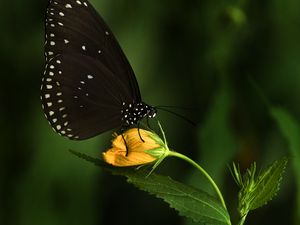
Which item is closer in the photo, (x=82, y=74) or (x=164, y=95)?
(x=82, y=74)

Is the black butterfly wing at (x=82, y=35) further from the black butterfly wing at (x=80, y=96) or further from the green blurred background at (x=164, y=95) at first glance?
the green blurred background at (x=164, y=95)

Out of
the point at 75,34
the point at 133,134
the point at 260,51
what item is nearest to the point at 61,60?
the point at 75,34

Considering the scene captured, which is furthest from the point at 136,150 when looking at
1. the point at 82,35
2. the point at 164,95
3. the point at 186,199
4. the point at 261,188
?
the point at 164,95

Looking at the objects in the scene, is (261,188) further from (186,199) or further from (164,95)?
(164,95)

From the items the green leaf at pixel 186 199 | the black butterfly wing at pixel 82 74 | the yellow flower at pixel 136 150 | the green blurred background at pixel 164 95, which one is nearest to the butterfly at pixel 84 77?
the black butterfly wing at pixel 82 74

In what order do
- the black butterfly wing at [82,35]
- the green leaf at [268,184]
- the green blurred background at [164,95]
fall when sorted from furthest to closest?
1. the green blurred background at [164,95]
2. the black butterfly wing at [82,35]
3. the green leaf at [268,184]

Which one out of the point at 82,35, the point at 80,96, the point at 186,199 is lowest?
the point at 186,199
